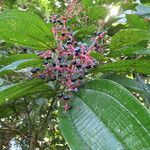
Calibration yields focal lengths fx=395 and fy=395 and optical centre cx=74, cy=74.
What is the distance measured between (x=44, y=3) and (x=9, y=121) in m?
0.57

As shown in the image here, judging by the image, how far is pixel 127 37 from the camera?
1.18 m

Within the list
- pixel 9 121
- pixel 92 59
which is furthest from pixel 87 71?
pixel 9 121

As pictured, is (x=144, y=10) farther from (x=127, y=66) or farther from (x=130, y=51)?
(x=127, y=66)

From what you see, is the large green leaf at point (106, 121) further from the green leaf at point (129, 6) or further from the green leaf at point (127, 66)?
the green leaf at point (129, 6)

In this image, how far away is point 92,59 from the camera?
1062mm

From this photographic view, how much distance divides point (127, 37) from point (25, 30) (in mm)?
304

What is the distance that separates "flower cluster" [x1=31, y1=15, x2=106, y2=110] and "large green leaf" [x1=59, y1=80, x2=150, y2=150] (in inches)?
2.1

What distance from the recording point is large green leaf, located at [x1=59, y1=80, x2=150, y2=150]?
78cm

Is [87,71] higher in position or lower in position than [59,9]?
lower

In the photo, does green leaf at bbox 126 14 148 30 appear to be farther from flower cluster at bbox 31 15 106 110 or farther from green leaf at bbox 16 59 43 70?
green leaf at bbox 16 59 43 70

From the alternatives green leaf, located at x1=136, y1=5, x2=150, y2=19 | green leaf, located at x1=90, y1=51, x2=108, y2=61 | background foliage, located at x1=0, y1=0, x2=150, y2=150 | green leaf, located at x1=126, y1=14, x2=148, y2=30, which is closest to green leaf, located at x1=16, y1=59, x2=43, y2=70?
background foliage, located at x1=0, y1=0, x2=150, y2=150

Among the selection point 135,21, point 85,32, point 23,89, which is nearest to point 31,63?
point 23,89

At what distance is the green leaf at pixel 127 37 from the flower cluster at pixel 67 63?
0.25 ft

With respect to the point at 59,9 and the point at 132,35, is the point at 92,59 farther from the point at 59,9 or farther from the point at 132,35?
the point at 59,9
